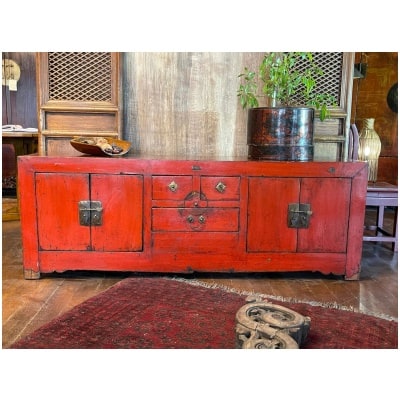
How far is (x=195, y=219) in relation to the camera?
7.68 feet

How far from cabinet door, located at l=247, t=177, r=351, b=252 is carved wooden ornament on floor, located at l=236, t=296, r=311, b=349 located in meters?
0.89

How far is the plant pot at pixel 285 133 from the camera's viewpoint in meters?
2.38

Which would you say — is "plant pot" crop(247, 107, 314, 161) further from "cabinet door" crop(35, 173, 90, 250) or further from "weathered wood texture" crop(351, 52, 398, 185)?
"weathered wood texture" crop(351, 52, 398, 185)

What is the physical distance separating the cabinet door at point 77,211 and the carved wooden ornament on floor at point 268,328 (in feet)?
3.38

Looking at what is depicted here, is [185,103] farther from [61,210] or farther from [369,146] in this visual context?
[369,146]

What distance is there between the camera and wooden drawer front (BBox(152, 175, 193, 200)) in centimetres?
230

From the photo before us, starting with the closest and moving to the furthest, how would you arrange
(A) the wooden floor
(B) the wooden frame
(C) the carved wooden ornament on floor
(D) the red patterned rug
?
(C) the carved wooden ornament on floor < (D) the red patterned rug < (A) the wooden floor < (B) the wooden frame

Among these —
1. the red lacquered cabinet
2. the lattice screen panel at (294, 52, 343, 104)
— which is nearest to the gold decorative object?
the lattice screen panel at (294, 52, 343, 104)

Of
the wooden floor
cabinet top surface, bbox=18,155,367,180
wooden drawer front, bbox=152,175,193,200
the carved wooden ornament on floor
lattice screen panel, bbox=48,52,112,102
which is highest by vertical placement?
lattice screen panel, bbox=48,52,112,102

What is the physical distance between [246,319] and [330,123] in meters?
1.94

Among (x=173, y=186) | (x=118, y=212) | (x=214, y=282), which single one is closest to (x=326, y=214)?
(x=214, y=282)

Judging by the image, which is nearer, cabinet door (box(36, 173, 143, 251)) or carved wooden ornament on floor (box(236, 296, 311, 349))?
carved wooden ornament on floor (box(236, 296, 311, 349))

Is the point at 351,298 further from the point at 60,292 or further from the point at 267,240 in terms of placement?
the point at 60,292
